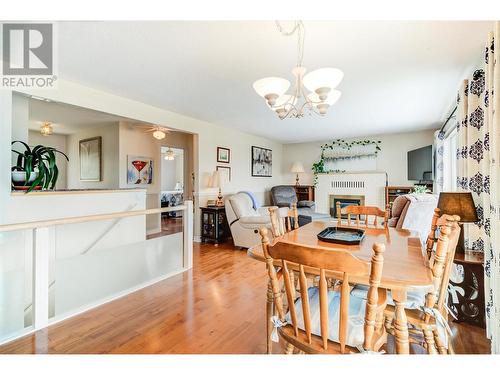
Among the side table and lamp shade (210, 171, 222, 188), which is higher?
lamp shade (210, 171, 222, 188)

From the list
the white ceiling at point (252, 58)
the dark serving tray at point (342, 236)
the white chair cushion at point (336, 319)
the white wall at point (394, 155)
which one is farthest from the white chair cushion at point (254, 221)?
the white wall at point (394, 155)

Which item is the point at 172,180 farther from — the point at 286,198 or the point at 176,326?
the point at 176,326

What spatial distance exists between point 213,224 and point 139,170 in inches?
80.7

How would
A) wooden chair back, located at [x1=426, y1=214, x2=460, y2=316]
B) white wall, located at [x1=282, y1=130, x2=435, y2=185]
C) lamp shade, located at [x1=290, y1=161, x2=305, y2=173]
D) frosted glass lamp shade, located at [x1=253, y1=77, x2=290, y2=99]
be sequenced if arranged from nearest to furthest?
wooden chair back, located at [x1=426, y1=214, x2=460, y2=316], frosted glass lamp shade, located at [x1=253, y1=77, x2=290, y2=99], white wall, located at [x1=282, y1=130, x2=435, y2=185], lamp shade, located at [x1=290, y1=161, x2=305, y2=173]

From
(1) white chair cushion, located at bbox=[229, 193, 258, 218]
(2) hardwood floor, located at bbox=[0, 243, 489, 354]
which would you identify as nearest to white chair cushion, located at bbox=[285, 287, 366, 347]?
(2) hardwood floor, located at bbox=[0, 243, 489, 354]

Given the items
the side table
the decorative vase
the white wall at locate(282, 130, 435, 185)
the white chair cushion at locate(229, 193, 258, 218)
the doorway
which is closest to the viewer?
the side table

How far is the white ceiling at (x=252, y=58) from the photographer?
1.93 meters

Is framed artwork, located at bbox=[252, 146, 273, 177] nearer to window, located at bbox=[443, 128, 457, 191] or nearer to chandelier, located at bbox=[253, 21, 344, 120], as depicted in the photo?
window, located at bbox=[443, 128, 457, 191]

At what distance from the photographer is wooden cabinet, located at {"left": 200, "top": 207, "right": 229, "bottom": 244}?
479cm

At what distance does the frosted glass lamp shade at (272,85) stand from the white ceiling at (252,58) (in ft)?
1.25

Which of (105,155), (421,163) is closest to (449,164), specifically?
(421,163)

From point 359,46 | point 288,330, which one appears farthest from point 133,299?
point 359,46

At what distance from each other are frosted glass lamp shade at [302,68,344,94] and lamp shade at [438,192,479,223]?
132 centimetres
